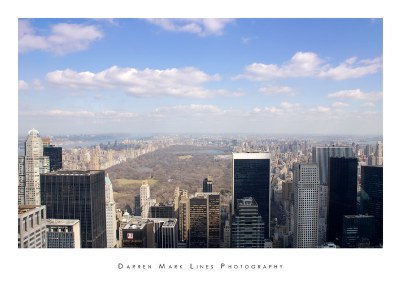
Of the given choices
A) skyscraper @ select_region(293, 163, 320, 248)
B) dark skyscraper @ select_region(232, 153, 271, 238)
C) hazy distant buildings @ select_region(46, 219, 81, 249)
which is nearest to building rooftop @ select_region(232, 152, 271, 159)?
dark skyscraper @ select_region(232, 153, 271, 238)

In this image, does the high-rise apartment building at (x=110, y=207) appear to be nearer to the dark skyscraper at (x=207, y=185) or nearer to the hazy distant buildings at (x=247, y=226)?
the dark skyscraper at (x=207, y=185)

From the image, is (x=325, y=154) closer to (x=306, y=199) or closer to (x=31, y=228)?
(x=306, y=199)

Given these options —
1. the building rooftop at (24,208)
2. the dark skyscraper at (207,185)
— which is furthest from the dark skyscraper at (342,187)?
the building rooftop at (24,208)
